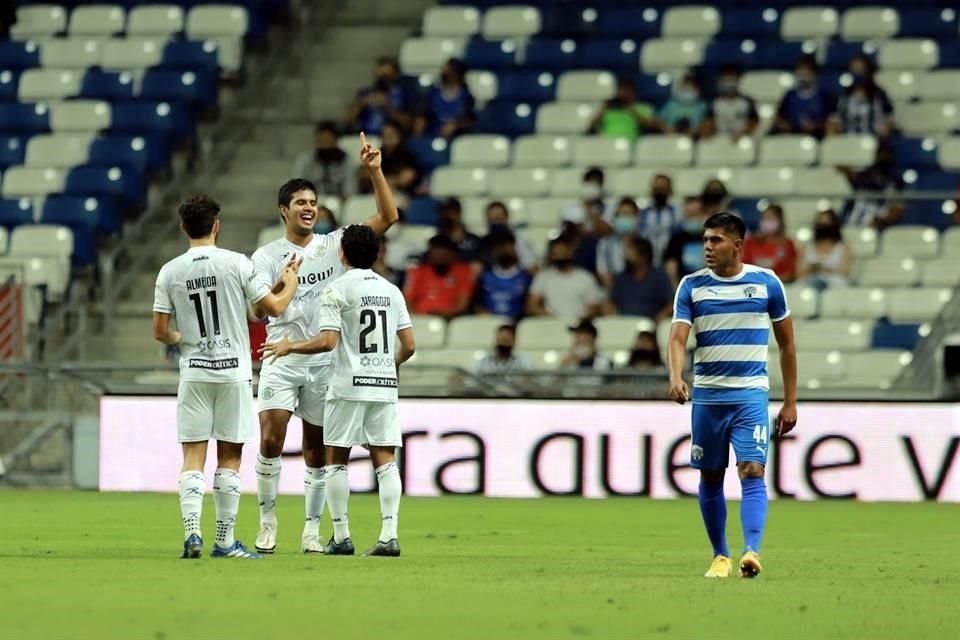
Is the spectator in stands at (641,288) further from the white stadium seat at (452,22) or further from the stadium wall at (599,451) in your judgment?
the white stadium seat at (452,22)

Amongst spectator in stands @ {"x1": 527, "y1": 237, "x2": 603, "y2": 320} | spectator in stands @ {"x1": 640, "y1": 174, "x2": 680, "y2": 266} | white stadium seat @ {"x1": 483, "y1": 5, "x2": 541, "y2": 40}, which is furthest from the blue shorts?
white stadium seat @ {"x1": 483, "y1": 5, "x2": 541, "y2": 40}

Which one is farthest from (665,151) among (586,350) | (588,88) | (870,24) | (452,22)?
(452,22)

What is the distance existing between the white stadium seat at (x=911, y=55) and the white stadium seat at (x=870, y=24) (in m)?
0.46

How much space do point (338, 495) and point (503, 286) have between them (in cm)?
928

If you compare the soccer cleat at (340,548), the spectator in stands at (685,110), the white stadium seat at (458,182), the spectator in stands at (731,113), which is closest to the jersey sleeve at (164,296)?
the soccer cleat at (340,548)

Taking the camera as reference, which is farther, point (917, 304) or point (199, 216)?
point (917, 304)

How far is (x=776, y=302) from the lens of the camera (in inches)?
428

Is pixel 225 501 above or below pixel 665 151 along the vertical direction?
below

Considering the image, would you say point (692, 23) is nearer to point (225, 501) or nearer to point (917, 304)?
point (917, 304)

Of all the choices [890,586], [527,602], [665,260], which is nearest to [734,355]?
[890,586]

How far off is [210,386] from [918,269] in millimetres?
11237

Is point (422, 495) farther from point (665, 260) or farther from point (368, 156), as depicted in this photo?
point (368, 156)

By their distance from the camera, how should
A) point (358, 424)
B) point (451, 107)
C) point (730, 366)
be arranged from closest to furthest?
point (730, 366)
point (358, 424)
point (451, 107)

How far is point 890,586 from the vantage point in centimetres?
1049
